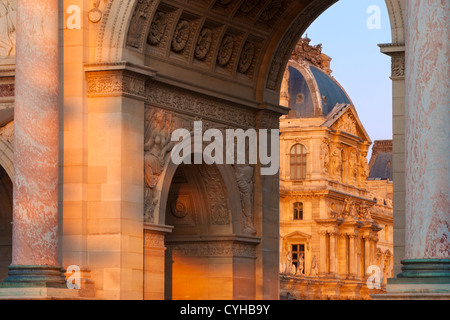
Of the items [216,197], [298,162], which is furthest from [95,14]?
[298,162]

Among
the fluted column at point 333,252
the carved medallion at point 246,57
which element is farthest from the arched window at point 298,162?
the carved medallion at point 246,57

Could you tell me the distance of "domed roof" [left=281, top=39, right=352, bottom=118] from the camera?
434 ft

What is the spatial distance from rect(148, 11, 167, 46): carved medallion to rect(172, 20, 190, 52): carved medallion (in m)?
0.55

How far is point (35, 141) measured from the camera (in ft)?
99.9

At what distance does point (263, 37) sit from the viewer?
3744 cm

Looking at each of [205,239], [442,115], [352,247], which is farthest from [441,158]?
[352,247]

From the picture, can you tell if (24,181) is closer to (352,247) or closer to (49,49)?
(49,49)

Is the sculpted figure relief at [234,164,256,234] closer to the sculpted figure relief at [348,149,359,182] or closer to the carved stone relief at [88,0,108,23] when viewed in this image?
the carved stone relief at [88,0,108,23]

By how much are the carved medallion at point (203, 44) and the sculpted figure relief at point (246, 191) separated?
10.8 feet

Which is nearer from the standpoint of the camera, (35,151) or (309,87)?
(35,151)

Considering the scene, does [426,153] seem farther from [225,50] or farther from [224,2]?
[225,50]

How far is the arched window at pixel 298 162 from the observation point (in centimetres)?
12950

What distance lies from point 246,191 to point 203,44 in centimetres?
431

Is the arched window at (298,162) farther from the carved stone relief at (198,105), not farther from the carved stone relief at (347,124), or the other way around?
the carved stone relief at (198,105)
